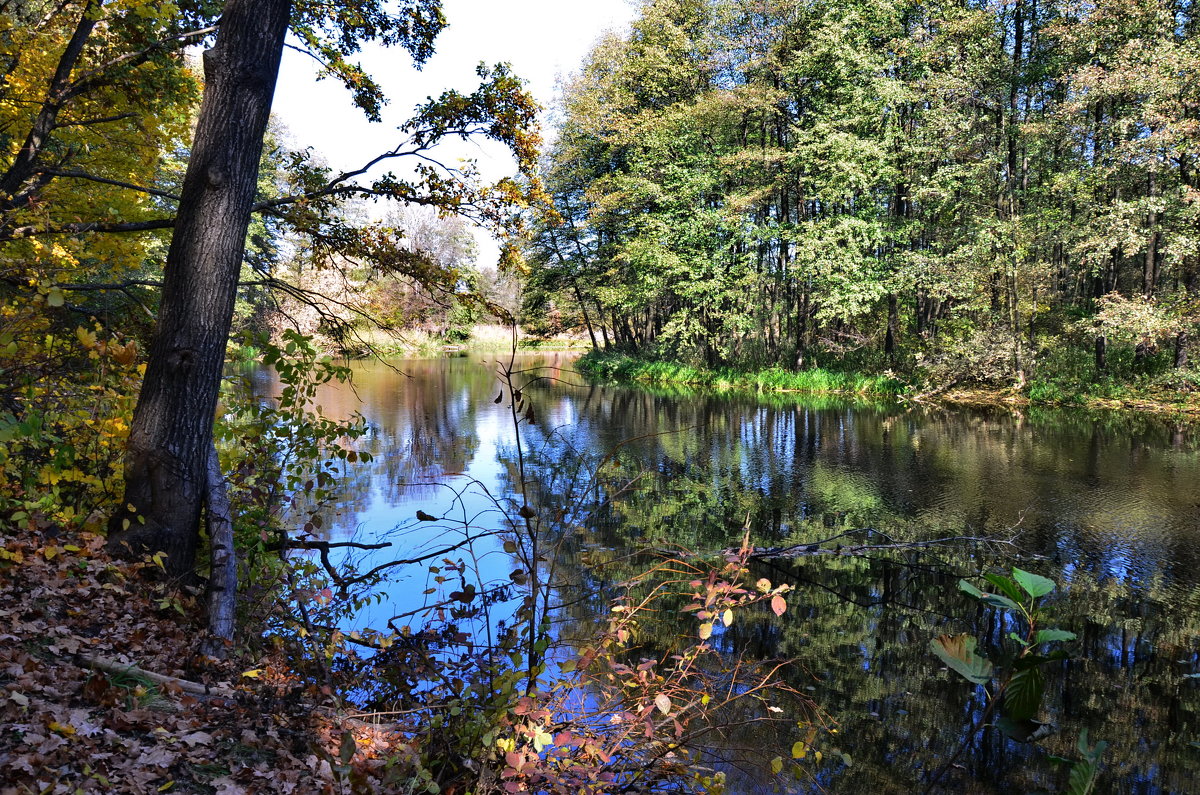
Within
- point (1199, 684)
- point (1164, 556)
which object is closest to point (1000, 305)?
point (1164, 556)

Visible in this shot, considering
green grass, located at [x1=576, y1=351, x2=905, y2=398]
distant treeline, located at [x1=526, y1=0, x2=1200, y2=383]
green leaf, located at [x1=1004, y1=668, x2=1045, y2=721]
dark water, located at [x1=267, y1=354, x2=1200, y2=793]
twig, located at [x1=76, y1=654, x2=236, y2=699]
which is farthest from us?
green grass, located at [x1=576, y1=351, x2=905, y2=398]

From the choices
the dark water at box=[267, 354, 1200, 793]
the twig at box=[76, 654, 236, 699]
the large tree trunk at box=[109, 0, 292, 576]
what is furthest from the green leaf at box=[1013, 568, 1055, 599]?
the large tree trunk at box=[109, 0, 292, 576]

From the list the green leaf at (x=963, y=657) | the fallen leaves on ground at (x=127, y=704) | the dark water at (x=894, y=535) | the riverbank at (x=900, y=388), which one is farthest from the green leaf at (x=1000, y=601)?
the riverbank at (x=900, y=388)

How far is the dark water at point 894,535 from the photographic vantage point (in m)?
4.04

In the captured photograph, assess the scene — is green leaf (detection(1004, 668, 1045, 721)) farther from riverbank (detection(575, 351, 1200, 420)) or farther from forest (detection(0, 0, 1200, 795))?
riverbank (detection(575, 351, 1200, 420))

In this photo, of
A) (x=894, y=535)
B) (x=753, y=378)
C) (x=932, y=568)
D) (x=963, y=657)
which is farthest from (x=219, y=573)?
(x=753, y=378)

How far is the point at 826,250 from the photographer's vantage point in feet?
69.2

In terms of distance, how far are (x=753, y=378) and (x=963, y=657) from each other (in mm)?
21862

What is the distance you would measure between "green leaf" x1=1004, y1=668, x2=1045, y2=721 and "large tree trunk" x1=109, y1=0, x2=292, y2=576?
390 centimetres

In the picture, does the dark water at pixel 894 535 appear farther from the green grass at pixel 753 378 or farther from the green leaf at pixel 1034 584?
the green grass at pixel 753 378

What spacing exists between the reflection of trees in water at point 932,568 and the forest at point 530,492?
5 cm

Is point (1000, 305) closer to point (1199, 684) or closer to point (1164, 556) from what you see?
point (1164, 556)

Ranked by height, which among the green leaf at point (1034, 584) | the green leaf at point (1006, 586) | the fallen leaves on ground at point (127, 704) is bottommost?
the fallen leaves on ground at point (127, 704)

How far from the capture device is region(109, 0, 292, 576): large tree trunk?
3668mm
